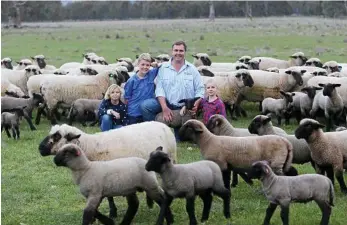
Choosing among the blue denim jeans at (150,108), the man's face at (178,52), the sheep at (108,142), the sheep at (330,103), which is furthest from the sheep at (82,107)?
the sheep at (108,142)

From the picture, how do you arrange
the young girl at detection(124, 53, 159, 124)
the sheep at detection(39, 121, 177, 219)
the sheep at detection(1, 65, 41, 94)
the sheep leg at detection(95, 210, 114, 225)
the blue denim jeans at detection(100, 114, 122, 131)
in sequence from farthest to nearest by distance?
the sheep at detection(1, 65, 41, 94)
the young girl at detection(124, 53, 159, 124)
the blue denim jeans at detection(100, 114, 122, 131)
the sheep at detection(39, 121, 177, 219)
the sheep leg at detection(95, 210, 114, 225)

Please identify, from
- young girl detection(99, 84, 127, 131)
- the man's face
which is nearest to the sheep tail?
the man's face

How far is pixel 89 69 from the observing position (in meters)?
17.0

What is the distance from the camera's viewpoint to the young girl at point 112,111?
949 cm

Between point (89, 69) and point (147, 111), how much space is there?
7050 mm

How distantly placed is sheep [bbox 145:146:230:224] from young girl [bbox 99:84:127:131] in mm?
2278

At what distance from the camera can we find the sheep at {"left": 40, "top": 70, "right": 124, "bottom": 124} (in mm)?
15109

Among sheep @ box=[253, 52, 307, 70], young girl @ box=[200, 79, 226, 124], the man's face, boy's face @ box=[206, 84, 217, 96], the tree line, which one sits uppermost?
the man's face

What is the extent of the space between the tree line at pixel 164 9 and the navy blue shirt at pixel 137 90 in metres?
70.3

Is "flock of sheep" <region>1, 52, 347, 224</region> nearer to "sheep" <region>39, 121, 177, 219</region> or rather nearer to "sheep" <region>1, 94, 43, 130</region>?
"sheep" <region>39, 121, 177, 219</region>

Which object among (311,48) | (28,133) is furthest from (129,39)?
(28,133)

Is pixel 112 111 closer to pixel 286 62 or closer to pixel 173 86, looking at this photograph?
pixel 173 86

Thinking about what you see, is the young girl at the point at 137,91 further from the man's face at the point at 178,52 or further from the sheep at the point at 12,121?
the sheep at the point at 12,121

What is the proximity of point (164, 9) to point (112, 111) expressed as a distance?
8352 cm
